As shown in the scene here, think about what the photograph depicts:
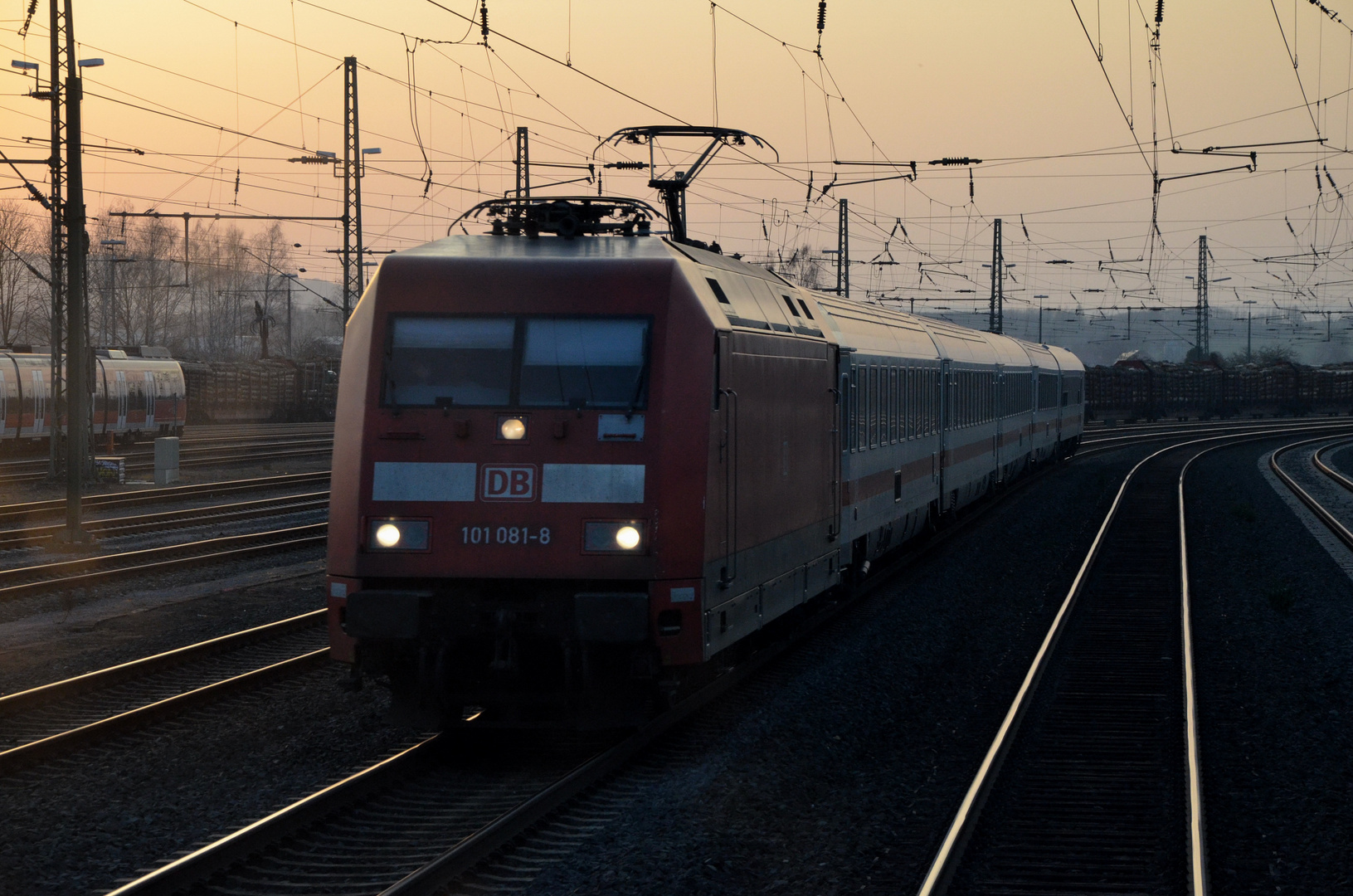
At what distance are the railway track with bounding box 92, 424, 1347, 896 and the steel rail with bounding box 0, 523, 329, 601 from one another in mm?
9379

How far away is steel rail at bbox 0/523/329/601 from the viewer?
16.7 meters

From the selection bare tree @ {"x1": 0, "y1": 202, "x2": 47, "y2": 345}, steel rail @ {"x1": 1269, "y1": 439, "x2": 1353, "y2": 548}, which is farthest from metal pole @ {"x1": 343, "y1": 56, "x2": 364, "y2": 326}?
bare tree @ {"x1": 0, "y1": 202, "x2": 47, "y2": 345}

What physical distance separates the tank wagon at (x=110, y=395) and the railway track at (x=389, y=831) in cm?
2365

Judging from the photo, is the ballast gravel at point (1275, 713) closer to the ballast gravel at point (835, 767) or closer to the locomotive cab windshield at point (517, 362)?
the ballast gravel at point (835, 767)

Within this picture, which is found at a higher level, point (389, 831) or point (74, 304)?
point (74, 304)

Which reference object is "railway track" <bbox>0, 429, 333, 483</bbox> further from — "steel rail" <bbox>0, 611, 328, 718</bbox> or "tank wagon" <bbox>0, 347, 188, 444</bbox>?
"steel rail" <bbox>0, 611, 328, 718</bbox>

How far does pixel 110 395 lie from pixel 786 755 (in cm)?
3891

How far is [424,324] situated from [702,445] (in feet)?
6.01

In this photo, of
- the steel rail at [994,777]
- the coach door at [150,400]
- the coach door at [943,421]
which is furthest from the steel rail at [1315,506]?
the coach door at [150,400]

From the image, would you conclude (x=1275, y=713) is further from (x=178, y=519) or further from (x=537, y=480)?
(x=178, y=519)

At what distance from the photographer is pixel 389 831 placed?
23.8ft

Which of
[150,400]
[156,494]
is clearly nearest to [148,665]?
[156,494]

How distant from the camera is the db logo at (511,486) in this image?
27.5ft

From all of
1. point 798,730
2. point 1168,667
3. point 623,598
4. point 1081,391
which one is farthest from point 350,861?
point 1081,391
